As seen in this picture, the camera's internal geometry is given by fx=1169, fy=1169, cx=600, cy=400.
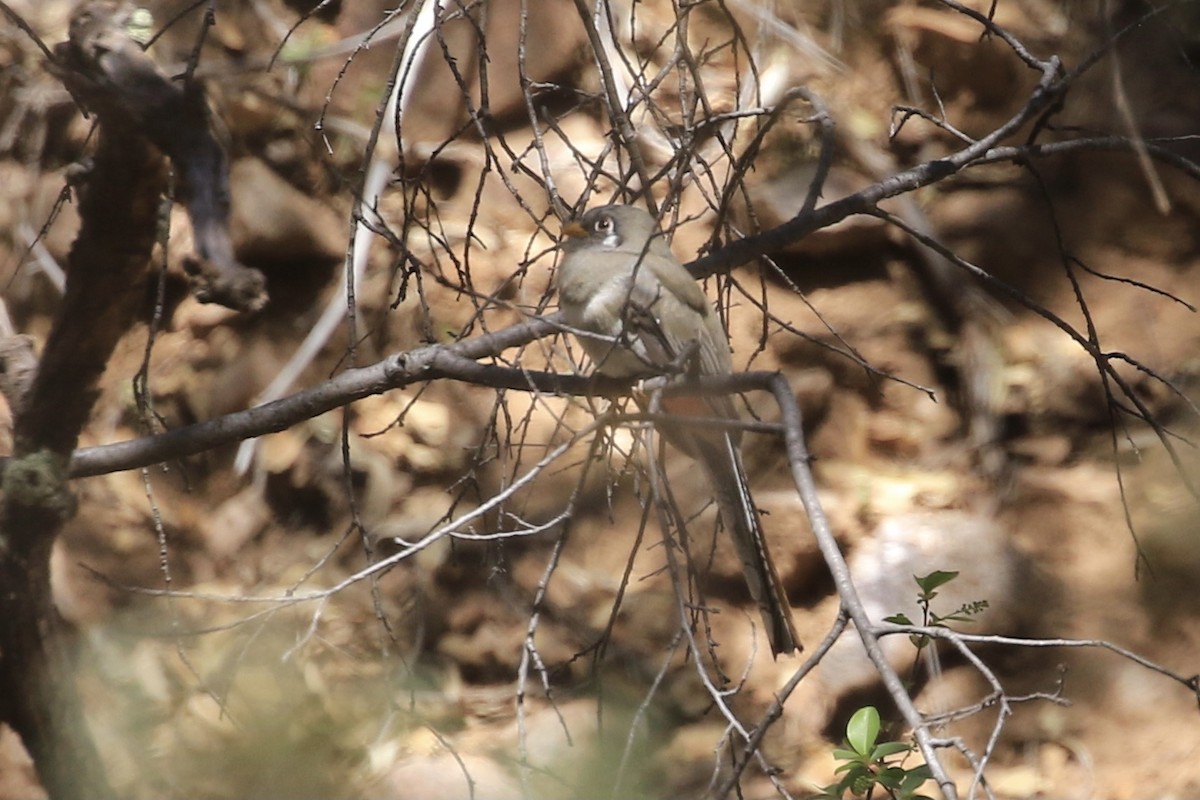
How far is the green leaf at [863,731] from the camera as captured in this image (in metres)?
2.51

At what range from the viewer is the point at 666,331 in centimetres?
349

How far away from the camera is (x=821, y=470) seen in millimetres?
5980

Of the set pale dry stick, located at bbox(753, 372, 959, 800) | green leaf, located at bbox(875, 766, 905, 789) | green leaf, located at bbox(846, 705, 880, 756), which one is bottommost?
green leaf, located at bbox(875, 766, 905, 789)

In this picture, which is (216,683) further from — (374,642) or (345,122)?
(345,122)

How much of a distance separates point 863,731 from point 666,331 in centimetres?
138

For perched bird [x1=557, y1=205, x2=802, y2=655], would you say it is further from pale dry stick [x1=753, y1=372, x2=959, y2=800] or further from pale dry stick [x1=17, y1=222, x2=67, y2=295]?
pale dry stick [x1=17, y1=222, x2=67, y2=295]

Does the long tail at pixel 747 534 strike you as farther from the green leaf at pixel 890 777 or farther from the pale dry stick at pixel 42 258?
the pale dry stick at pixel 42 258

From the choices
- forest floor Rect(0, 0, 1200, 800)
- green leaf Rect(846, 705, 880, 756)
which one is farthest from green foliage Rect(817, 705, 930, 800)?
forest floor Rect(0, 0, 1200, 800)

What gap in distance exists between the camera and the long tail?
9.71 feet

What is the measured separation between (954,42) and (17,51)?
15.3 ft

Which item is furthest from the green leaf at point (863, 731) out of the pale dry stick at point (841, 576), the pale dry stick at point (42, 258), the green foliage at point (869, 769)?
the pale dry stick at point (42, 258)

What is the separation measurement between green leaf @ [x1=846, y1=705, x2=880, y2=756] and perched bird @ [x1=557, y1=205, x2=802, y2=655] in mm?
323

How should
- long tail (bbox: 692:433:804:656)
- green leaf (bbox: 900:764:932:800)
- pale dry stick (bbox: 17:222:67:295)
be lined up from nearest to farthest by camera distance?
green leaf (bbox: 900:764:932:800) → long tail (bbox: 692:433:804:656) → pale dry stick (bbox: 17:222:67:295)

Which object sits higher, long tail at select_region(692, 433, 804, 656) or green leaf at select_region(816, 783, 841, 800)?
long tail at select_region(692, 433, 804, 656)
